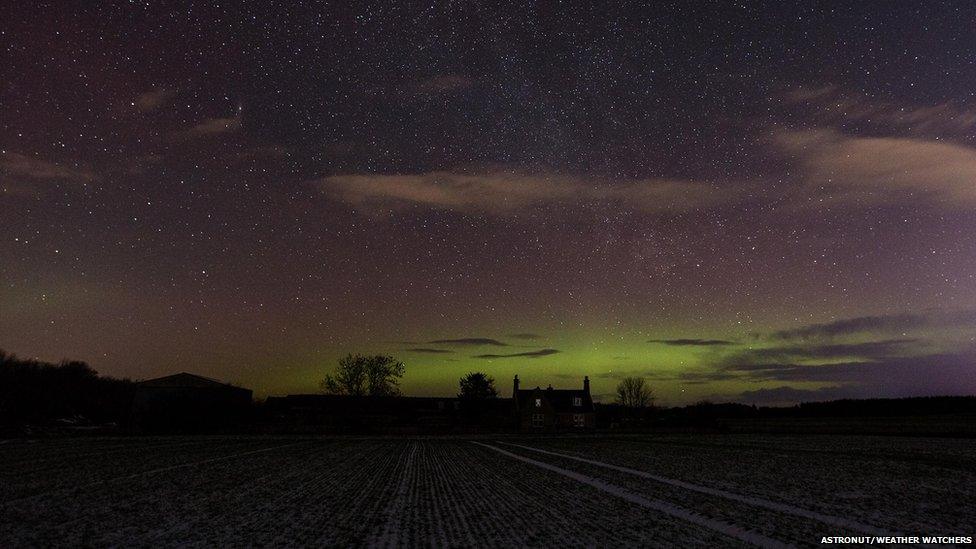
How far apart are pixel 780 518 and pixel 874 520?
1.55m

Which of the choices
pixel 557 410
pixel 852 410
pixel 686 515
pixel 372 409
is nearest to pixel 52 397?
pixel 372 409

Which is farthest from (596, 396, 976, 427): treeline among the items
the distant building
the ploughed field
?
the ploughed field

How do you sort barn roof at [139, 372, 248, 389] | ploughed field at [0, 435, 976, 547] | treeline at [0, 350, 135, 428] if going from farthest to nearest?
treeline at [0, 350, 135, 428] → barn roof at [139, 372, 248, 389] → ploughed field at [0, 435, 976, 547]

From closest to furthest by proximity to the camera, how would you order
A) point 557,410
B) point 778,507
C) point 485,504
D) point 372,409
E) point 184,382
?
point 778,507 → point 485,504 → point 184,382 → point 557,410 → point 372,409

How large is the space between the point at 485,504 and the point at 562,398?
88.2 meters

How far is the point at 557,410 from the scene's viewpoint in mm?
96750

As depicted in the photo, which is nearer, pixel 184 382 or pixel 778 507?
pixel 778 507

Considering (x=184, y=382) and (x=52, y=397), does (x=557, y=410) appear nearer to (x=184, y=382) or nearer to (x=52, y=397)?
(x=184, y=382)

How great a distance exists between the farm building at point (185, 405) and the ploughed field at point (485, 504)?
1903 inches

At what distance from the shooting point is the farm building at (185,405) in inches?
2611

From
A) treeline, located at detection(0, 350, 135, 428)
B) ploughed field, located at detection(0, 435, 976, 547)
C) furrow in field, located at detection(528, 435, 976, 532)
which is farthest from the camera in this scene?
treeline, located at detection(0, 350, 135, 428)

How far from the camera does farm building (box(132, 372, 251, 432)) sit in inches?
2611

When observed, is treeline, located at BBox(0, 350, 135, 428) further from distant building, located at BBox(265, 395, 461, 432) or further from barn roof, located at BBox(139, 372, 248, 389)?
distant building, located at BBox(265, 395, 461, 432)

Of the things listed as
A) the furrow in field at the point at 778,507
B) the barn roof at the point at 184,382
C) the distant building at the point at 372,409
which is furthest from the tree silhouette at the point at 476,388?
the furrow in field at the point at 778,507
